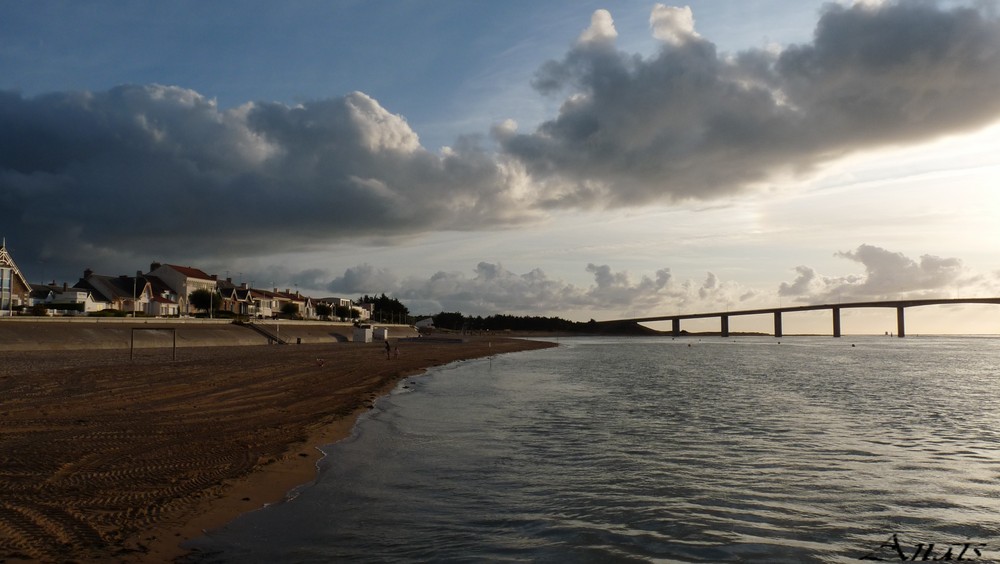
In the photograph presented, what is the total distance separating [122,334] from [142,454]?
53875 millimetres

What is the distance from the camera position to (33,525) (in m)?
8.86

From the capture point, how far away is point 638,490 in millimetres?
13195

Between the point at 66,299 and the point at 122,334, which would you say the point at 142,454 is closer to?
the point at 122,334

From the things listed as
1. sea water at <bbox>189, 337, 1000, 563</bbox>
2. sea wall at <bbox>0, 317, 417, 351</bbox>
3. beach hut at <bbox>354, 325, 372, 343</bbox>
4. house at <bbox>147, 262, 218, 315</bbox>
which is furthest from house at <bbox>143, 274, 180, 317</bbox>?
sea water at <bbox>189, 337, 1000, 563</bbox>

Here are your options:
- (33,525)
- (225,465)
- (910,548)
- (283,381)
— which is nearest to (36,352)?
(283,381)

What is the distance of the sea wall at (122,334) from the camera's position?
2046 inches

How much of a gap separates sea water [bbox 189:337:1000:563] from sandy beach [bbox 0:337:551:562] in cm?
82

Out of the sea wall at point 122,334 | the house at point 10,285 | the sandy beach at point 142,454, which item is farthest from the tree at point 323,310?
the sandy beach at point 142,454

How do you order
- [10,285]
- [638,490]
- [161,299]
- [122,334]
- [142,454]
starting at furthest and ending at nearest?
1. [161,299]
2. [10,285]
3. [122,334]
4. [142,454]
5. [638,490]

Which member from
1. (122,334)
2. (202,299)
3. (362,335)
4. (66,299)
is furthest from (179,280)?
(122,334)

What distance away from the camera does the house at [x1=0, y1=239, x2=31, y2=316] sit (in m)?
74.1

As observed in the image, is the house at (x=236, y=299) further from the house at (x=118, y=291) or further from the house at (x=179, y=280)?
the house at (x=118, y=291)

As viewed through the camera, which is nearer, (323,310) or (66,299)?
(66,299)

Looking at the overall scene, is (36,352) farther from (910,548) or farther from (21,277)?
(910,548)
